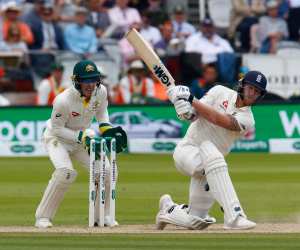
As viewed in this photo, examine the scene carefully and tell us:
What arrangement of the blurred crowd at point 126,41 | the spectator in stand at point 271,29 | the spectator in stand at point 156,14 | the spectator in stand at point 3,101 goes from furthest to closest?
the spectator in stand at point 156,14 < the spectator in stand at point 271,29 < the blurred crowd at point 126,41 < the spectator in stand at point 3,101

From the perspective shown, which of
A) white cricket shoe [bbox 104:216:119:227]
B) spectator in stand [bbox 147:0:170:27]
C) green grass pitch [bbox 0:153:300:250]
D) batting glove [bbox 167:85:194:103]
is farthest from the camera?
spectator in stand [bbox 147:0:170:27]

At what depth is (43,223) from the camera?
9.71 metres

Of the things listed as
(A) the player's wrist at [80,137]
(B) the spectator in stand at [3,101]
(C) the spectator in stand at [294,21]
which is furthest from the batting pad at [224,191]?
(C) the spectator in stand at [294,21]

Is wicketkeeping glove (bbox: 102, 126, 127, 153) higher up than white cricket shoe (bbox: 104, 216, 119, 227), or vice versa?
wicketkeeping glove (bbox: 102, 126, 127, 153)

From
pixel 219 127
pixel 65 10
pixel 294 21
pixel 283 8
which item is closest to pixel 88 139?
pixel 219 127

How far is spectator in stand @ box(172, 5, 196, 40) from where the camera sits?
2023 cm

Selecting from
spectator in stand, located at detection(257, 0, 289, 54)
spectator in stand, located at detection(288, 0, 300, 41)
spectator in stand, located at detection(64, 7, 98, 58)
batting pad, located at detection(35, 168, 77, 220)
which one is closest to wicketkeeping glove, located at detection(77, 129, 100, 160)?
batting pad, located at detection(35, 168, 77, 220)

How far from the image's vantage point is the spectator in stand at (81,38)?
19.3 meters

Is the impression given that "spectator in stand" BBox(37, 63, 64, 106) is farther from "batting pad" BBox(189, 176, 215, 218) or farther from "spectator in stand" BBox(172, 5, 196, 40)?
"batting pad" BBox(189, 176, 215, 218)

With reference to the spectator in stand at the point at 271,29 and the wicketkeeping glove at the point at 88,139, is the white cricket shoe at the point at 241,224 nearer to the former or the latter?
the wicketkeeping glove at the point at 88,139

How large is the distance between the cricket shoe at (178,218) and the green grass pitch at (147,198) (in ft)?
1.62

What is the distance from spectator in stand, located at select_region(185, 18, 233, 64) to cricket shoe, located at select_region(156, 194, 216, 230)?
979cm
